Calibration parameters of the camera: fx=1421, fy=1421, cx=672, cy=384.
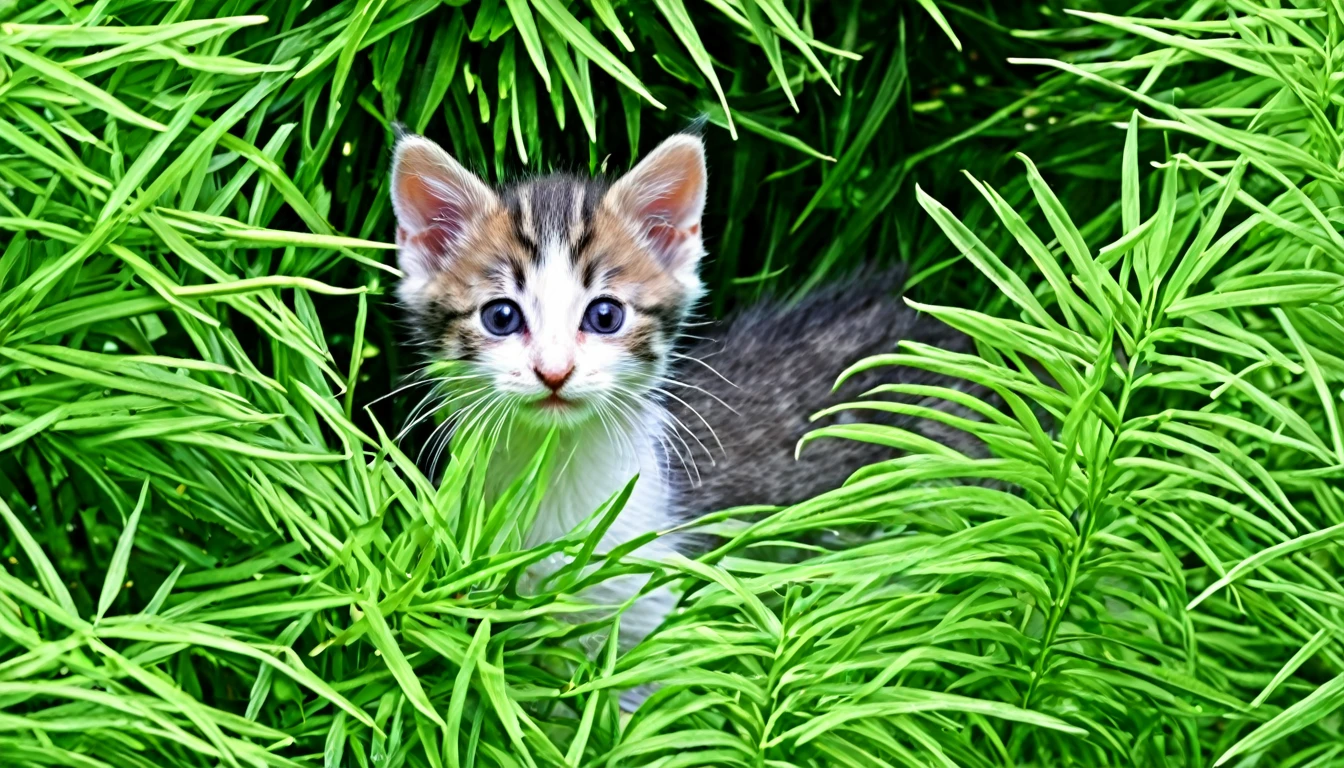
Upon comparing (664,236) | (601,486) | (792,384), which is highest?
(664,236)

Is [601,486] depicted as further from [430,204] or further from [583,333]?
[430,204]

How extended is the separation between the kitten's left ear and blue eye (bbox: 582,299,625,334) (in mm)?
170

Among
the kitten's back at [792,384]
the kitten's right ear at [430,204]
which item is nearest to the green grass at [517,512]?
the kitten's right ear at [430,204]

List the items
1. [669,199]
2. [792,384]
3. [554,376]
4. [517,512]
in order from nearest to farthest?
[517,512] < [554,376] < [669,199] < [792,384]

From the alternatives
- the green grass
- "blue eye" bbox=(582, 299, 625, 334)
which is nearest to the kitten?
"blue eye" bbox=(582, 299, 625, 334)

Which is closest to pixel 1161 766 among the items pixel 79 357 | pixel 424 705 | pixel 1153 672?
pixel 1153 672

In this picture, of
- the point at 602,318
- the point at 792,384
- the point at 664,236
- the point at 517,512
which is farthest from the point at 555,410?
the point at 792,384

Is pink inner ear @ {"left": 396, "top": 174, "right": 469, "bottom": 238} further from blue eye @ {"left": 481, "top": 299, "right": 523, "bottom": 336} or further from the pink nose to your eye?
the pink nose

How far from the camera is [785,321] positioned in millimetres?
2439

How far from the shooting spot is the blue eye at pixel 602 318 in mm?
1980

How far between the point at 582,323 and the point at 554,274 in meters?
0.08

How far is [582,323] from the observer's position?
1.97m

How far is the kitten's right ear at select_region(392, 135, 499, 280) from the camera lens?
1.88 meters

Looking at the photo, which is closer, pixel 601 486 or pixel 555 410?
pixel 555 410
